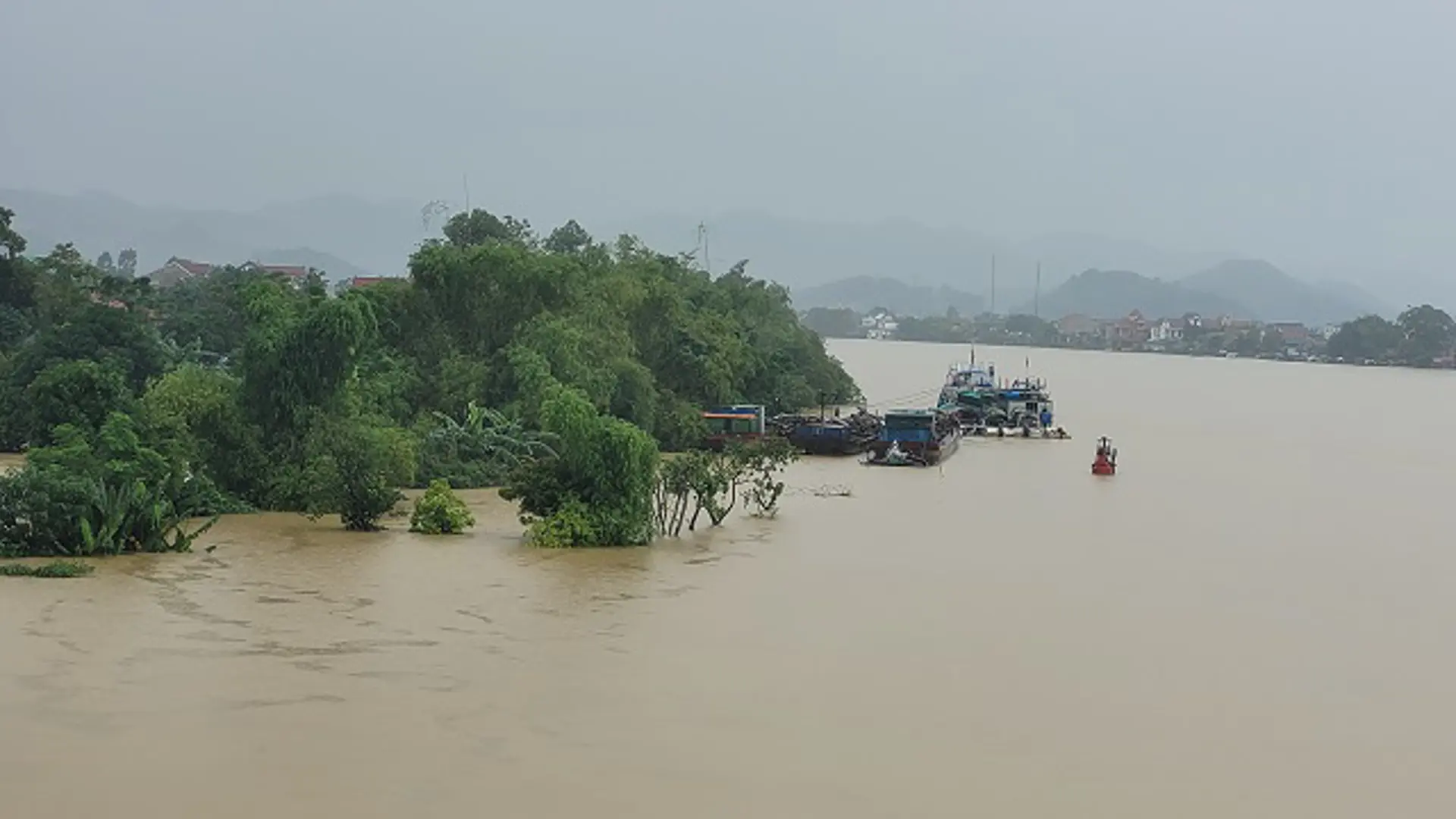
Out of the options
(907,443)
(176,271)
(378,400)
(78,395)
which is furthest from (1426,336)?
(78,395)

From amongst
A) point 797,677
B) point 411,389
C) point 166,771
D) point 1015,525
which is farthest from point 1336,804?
point 411,389

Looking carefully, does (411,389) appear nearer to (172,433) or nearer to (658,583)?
(172,433)

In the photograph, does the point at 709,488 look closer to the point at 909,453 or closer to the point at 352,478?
the point at 352,478

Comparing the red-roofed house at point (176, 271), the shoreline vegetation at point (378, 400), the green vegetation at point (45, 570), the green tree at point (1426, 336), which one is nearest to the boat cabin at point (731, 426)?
the shoreline vegetation at point (378, 400)

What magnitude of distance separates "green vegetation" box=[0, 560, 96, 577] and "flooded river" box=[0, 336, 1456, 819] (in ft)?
0.54

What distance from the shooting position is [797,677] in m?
10.4

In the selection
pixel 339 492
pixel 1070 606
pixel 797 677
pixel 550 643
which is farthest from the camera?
pixel 339 492

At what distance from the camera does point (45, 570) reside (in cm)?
1248

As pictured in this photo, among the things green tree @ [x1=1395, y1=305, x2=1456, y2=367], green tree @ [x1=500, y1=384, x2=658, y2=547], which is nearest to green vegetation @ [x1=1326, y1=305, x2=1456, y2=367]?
green tree @ [x1=1395, y1=305, x2=1456, y2=367]

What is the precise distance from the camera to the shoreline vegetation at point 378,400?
1459 cm

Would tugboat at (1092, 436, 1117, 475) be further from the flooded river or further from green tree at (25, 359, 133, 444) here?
green tree at (25, 359, 133, 444)

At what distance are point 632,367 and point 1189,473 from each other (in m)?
9.72

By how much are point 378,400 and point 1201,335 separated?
349 ft

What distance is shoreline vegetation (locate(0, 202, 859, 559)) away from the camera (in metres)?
14.6
